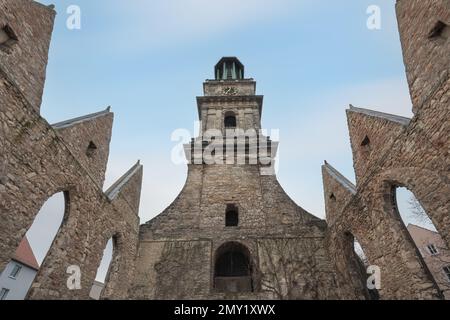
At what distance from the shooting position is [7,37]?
6230 mm

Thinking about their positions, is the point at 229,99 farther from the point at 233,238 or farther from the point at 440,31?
the point at 440,31

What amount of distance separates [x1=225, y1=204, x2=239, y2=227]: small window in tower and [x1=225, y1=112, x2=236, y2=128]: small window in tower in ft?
21.9

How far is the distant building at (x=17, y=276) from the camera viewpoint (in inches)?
910

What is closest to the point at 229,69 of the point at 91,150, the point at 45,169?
the point at 91,150

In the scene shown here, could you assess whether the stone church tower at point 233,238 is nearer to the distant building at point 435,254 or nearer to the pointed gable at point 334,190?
the pointed gable at point 334,190

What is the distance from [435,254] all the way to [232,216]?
66.0 ft

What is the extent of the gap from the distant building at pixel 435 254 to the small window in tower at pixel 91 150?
18218 mm

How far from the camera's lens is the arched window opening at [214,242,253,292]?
11.1 metres

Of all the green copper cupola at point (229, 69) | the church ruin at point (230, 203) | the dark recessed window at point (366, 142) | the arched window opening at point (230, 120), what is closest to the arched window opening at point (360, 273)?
the church ruin at point (230, 203)

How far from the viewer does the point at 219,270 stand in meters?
12.2

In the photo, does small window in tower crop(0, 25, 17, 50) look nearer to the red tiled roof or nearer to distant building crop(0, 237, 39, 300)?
distant building crop(0, 237, 39, 300)
